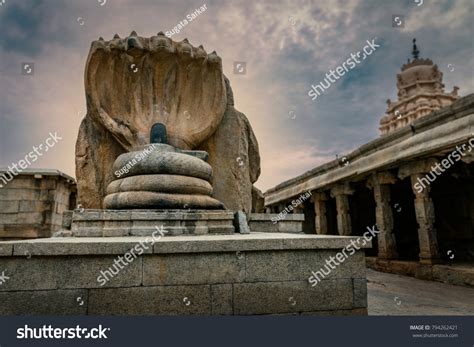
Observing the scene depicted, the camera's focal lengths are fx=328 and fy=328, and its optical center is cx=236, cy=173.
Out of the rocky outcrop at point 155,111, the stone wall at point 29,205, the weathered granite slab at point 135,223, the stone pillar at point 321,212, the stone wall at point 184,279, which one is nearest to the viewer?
the stone wall at point 184,279

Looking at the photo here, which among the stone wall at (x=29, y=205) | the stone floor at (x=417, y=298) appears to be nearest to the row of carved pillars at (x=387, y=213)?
the stone floor at (x=417, y=298)

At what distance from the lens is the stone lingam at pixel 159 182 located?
4773mm

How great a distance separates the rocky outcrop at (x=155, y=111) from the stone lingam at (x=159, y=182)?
0.80m

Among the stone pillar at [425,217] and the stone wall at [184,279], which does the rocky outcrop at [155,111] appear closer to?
the stone wall at [184,279]

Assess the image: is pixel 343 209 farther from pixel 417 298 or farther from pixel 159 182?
pixel 159 182

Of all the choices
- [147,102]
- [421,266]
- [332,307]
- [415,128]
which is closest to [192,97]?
[147,102]

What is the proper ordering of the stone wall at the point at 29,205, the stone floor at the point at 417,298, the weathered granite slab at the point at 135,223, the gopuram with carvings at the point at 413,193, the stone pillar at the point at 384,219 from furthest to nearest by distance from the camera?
the stone wall at the point at 29,205 → the stone pillar at the point at 384,219 → the gopuram with carvings at the point at 413,193 → the stone floor at the point at 417,298 → the weathered granite slab at the point at 135,223

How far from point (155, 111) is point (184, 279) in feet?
→ 12.6

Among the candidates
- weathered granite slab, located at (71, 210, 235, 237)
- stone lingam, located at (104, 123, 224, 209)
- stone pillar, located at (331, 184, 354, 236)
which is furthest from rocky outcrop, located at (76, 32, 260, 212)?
stone pillar, located at (331, 184, 354, 236)

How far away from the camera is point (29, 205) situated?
1267 cm

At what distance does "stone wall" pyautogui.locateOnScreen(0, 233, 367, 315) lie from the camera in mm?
3119

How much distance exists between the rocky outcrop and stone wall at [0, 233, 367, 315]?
9.49 feet

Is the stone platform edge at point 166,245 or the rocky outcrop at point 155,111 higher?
the rocky outcrop at point 155,111

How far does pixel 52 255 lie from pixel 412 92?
132 ft
